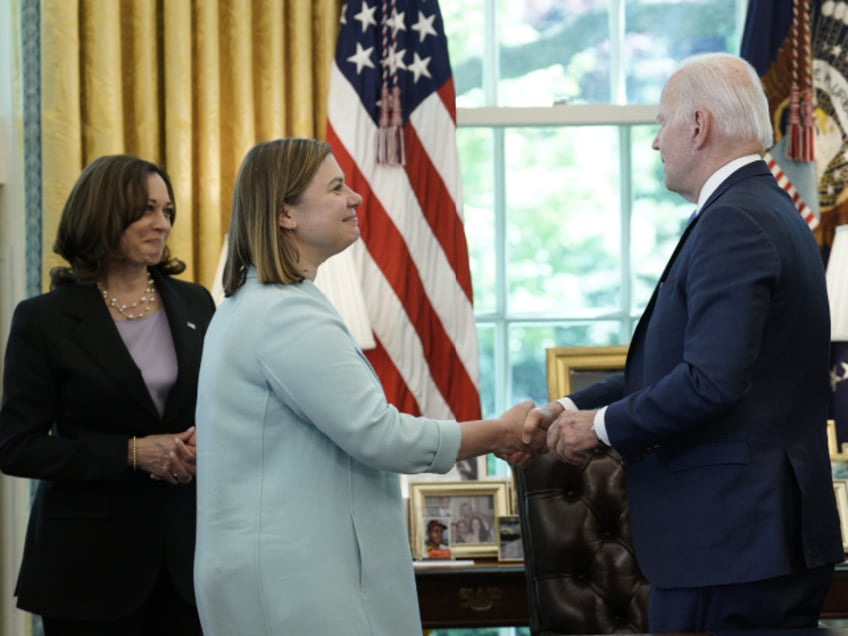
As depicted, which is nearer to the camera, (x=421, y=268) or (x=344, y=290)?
(x=344, y=290)

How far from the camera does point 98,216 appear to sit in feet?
9.24

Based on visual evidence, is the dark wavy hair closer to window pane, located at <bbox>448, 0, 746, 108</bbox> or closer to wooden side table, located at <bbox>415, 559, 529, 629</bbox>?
wooden side table, located at <bbox>415, 559, 529, 629</bbox>

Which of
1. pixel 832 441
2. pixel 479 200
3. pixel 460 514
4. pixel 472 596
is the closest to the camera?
pixel 472 596

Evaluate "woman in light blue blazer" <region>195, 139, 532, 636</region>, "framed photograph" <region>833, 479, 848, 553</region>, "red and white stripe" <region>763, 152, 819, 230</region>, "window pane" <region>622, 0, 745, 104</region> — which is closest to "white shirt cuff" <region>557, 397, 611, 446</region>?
"woman in light blue blazer" <region>195, 139, 532, 636</region>

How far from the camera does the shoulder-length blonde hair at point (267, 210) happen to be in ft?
7.05

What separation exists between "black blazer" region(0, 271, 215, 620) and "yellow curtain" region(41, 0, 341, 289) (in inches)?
60.7

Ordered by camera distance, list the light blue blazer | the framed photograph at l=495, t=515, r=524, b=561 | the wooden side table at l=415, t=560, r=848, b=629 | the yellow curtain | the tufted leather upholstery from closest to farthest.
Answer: the light blue blazer < the tufted leather upholstery < the wooden side table at l=415, t=560, r=848, b=629 < the framed photograph at l=495, t=515, r=524, b=561 < the yellow curtain

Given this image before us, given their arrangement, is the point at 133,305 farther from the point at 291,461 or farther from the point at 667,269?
the point at 667,269

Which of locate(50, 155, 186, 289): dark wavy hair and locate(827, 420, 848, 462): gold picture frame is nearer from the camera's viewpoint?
locate(50, 155, 186, 289): dark wavy hair

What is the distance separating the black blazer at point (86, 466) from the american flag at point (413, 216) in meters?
1.71

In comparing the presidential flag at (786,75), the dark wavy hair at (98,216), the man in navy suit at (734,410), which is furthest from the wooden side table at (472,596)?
the presidential flag at (786,75)

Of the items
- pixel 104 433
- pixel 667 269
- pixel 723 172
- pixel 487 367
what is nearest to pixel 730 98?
pixel 723 172

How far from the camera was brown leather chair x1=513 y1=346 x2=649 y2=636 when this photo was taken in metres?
2.65

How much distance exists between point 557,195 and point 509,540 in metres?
1.79
